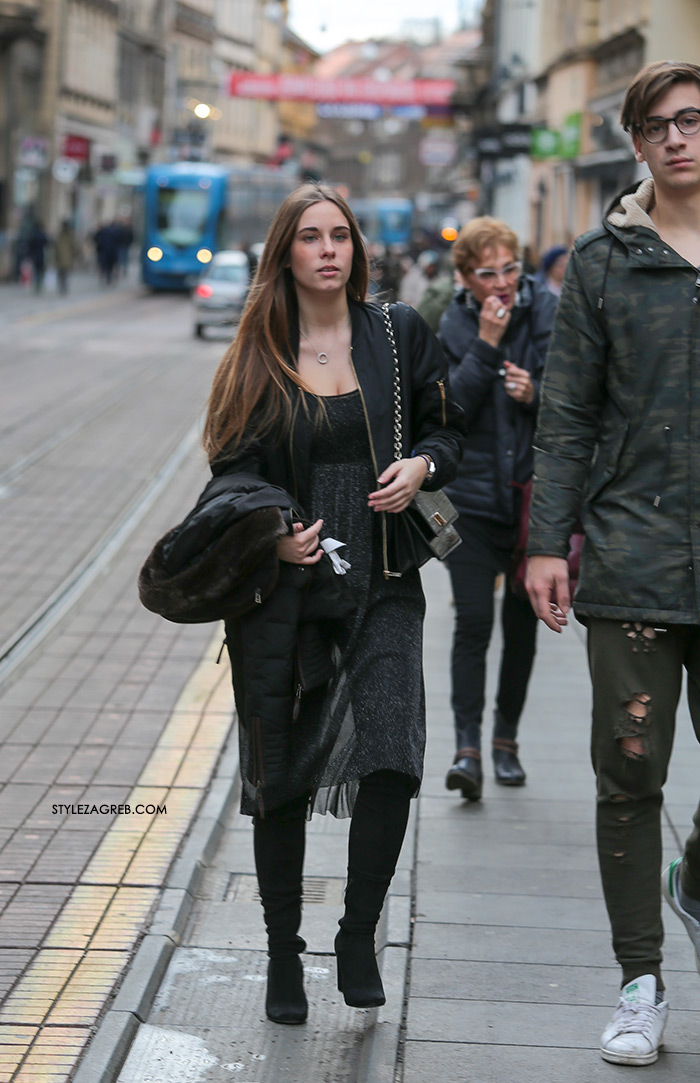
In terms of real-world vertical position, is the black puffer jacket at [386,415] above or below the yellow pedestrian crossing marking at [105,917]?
above

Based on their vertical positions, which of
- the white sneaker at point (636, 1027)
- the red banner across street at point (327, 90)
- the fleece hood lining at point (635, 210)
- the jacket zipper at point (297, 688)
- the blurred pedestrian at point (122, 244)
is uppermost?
the red banner across street at point (327, 90)

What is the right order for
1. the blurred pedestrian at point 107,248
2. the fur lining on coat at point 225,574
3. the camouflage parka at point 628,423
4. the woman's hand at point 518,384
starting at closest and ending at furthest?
the camouflage parka at point 628,423, the fur lining on coat at point 225,574, the woman's hand at point 518,384, the blurred pedestrian at point 107,248

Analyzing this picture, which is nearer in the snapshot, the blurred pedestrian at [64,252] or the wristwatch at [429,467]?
the wristwatch at [429,467]

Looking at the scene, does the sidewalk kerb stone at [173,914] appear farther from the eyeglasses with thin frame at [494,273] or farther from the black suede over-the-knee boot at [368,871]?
the eyeglasses with thin frame at [494,273]

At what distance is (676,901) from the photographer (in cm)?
376

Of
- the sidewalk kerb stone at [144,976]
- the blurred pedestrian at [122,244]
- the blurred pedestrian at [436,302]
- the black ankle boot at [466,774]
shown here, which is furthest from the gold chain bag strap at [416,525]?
the blurred pedestrian at [122,244]

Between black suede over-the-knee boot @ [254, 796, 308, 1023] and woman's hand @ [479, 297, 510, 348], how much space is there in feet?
6.86

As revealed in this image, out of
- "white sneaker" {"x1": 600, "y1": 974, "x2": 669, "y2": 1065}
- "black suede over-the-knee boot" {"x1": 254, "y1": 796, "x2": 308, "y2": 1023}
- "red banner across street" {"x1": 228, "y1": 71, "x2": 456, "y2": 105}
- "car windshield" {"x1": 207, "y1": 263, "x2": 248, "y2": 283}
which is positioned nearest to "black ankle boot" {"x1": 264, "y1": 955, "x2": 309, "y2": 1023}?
"black suede over-the-knee boot" {"x1": 254, "y1": 796, "x2": 308, "y2": 1023}

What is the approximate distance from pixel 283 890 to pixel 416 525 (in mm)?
871

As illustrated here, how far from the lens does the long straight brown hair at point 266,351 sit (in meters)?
3.61

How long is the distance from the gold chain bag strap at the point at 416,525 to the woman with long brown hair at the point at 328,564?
0.06 feet

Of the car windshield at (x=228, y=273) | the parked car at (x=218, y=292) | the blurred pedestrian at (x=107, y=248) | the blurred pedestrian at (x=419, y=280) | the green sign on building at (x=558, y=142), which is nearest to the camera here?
the blurred pedestrian at (x=419, y=280)

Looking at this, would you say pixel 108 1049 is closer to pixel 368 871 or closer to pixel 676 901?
pixel 368 871

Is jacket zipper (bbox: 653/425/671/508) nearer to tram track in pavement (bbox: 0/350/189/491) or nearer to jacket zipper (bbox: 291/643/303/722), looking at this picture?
jacket zipper (bbox: 291/643/303/722)
